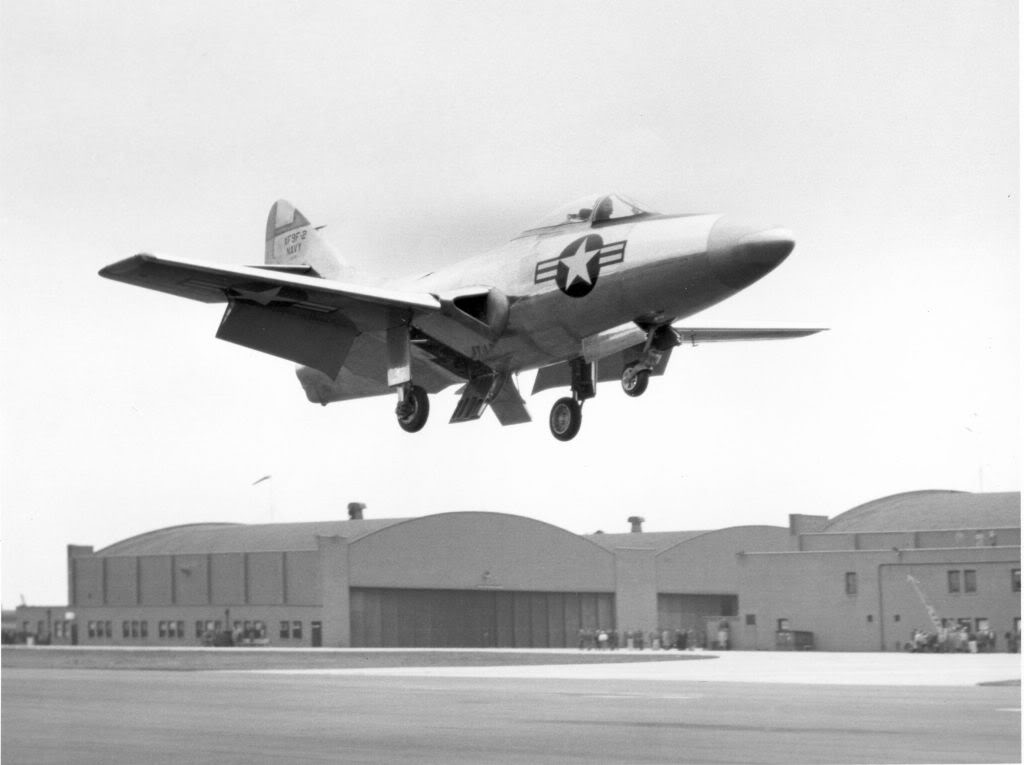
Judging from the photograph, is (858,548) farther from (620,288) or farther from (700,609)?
(620,288)

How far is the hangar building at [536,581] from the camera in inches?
2960

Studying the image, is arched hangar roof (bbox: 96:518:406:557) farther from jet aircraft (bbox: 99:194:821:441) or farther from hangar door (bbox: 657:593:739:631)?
jet aircraft (bbox: 99:194:821:441)

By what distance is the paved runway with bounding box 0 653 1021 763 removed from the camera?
32.8 meters

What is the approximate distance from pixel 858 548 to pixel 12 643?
210 feet

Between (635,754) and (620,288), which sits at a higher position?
(620,288)

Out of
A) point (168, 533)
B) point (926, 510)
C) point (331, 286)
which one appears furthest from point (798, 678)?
point (926, 510)

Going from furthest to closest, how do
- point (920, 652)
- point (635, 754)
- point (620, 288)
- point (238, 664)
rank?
point (920, 652) → point (238, 664) → point (635, 754) → point (620, 288)

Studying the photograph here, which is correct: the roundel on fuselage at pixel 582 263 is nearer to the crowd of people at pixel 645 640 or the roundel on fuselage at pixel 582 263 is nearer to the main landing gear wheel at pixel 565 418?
the main landing gear wheel at pixel 565 418

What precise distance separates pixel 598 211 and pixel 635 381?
328 cm

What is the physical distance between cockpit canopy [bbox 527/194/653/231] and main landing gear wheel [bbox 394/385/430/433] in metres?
3.86

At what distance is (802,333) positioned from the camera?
28594 millimetres

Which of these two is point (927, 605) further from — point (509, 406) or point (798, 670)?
point (509, 406)

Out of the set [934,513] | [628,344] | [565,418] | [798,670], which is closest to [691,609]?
[934,513]

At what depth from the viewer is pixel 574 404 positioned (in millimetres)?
26609
